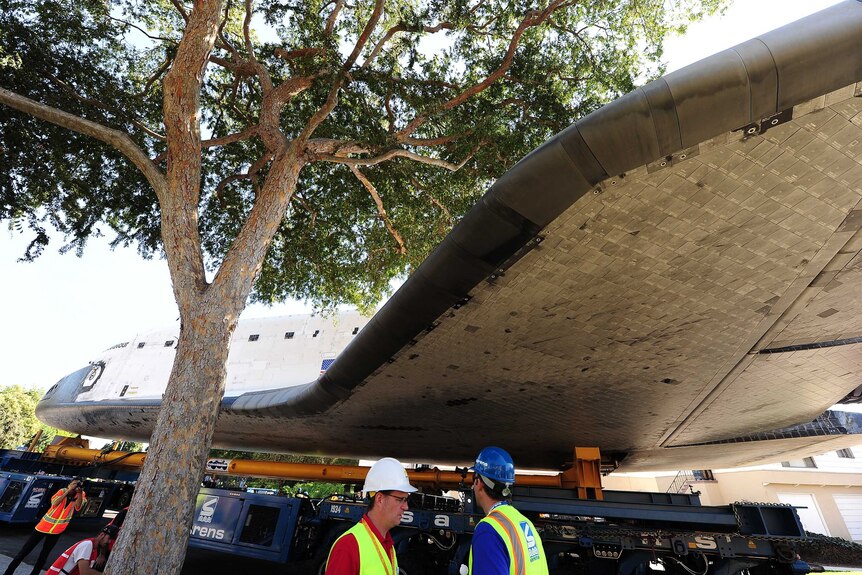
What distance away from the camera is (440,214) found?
12.5 meters

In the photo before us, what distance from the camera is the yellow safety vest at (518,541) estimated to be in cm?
212

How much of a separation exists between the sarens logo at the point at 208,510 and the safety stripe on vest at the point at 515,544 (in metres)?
8.18

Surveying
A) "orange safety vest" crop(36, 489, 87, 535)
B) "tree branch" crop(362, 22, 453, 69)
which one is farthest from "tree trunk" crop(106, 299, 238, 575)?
"tree branch" crop(362, 22, 453, 69)

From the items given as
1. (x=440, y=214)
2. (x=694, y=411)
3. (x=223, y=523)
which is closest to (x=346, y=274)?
(x=440, y=214)

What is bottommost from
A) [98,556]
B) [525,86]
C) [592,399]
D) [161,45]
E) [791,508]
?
[98,556]

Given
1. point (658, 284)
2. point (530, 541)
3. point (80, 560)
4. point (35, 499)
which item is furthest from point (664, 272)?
point (35, 499)

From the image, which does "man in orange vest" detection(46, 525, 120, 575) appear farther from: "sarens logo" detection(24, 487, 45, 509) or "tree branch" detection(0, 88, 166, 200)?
"sarens logo" detection(24, 487, 45, 509)

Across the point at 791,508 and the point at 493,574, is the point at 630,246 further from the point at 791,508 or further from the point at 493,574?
the point at 791,508

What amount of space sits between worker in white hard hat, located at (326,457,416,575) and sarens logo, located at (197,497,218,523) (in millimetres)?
7487

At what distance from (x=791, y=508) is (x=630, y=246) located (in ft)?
14.4

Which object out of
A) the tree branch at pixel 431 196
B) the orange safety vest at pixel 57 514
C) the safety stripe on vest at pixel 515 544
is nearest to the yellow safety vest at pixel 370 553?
the safety stripe on vest at pixel 515 544

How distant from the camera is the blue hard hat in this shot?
8.67 ft

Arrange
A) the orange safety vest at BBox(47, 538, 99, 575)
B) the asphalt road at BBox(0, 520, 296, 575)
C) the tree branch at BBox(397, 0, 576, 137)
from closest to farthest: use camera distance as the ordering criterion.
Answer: the orange safety vest at BBox(47, 538, 99, 575) → the asphalt road at BBox(0, 520, 296, 575) → the tree branch at BBox(397, 0, 576, 137)

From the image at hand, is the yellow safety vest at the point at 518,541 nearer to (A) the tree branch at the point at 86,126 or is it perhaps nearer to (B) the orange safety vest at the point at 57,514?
(A) the tree branch at the point at 86,126
